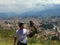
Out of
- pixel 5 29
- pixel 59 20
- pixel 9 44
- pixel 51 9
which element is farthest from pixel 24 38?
pixel 51 9

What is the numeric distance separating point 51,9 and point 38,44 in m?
16.6

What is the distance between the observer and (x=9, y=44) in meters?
13.1

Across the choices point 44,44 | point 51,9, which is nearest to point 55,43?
point 44,44

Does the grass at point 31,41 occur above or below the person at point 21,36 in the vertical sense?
below

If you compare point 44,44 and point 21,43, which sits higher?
point 21,43

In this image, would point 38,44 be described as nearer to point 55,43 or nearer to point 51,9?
point 55,43

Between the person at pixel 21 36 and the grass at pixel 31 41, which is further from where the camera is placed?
the grass at pixel 31 41

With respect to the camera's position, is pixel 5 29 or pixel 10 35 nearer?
pixel 10 35

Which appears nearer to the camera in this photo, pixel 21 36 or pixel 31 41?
pixel 21 36

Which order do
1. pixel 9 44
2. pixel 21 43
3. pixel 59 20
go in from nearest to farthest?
pixel 21 43
pixel 9 44
pixel 59 20

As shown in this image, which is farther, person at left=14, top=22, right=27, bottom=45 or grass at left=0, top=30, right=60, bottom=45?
grass at left=0, top=30, right=60, bottom=45

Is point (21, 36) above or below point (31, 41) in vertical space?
above

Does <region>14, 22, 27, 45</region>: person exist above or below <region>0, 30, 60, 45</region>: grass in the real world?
above

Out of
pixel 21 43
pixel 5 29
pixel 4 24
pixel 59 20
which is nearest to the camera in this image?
pixel 21 43
